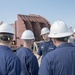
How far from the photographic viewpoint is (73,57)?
349 cm

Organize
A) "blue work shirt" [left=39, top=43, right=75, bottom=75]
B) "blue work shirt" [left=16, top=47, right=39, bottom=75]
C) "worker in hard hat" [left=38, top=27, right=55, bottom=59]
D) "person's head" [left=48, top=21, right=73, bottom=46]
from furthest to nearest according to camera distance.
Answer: "worker in hard hat" [left=38, top=27, right=55, bottom=59] → "blue work shirt" [left=16, top=47, right=39, bottom=75] → "person's head" [left=48, top=21, right=73, bottom=46] → "blue work shirt" [left=39, top=43, right=75, bottom=75]

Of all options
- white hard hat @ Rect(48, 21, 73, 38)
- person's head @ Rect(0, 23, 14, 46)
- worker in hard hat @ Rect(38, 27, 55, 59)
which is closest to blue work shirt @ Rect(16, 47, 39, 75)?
person's head @ Rect(0, 23, 14, 46)

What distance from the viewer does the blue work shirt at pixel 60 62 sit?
3.38 metres

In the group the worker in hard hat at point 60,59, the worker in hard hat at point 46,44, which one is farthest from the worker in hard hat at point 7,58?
the worker in hard hat at point 46,44

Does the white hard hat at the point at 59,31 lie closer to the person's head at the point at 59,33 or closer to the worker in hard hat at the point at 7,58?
the person's head at the point at 59,33

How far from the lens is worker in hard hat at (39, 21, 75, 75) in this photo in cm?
339

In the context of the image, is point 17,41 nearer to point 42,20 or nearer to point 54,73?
point 42,20

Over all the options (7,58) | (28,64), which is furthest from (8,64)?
(28,64)

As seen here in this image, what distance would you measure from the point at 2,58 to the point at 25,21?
14.1m

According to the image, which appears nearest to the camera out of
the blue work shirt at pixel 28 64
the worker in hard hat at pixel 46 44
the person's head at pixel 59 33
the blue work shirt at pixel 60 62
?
the blue work shirt at pixel 60 62

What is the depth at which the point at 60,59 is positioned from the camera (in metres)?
3.42

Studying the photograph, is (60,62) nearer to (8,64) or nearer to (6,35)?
(8,64)

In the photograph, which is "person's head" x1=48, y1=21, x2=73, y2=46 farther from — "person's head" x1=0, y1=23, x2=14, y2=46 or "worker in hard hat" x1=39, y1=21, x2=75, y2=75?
"person's head" x1=0, y1=23, x2=14, y2=46

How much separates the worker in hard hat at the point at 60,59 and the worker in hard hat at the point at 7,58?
1.14ft
